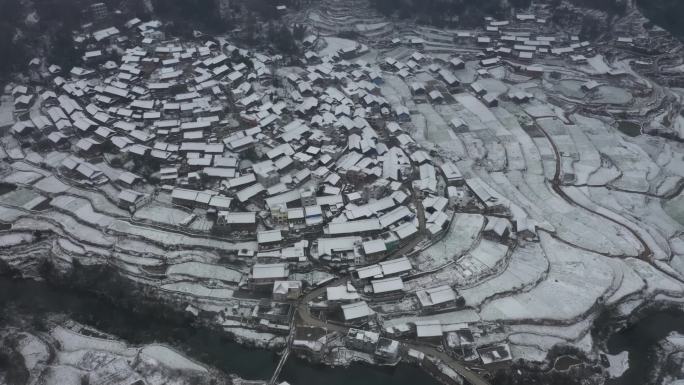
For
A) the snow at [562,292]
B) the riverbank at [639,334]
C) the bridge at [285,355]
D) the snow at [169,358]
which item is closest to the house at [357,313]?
the bridge at [285,355]

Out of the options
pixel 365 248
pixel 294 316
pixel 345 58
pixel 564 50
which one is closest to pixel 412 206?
pixel 365 248

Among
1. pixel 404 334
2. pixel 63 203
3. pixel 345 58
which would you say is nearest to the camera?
pixel 404 334

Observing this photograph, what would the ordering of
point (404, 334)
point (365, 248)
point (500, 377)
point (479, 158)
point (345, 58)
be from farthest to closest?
point (345, 58) < point (479, 158) < point (365, 248) < point (404, 334) < point (500, 377)

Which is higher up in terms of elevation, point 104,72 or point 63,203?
point 104,72

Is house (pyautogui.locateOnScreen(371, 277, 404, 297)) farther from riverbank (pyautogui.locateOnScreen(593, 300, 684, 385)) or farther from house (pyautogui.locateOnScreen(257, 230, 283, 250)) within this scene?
riverbank (pyautogui.locateOnScreen(593, 300, 684, 385))

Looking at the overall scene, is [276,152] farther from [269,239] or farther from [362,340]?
[362,340]

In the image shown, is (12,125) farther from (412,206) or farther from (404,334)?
(404,334)
